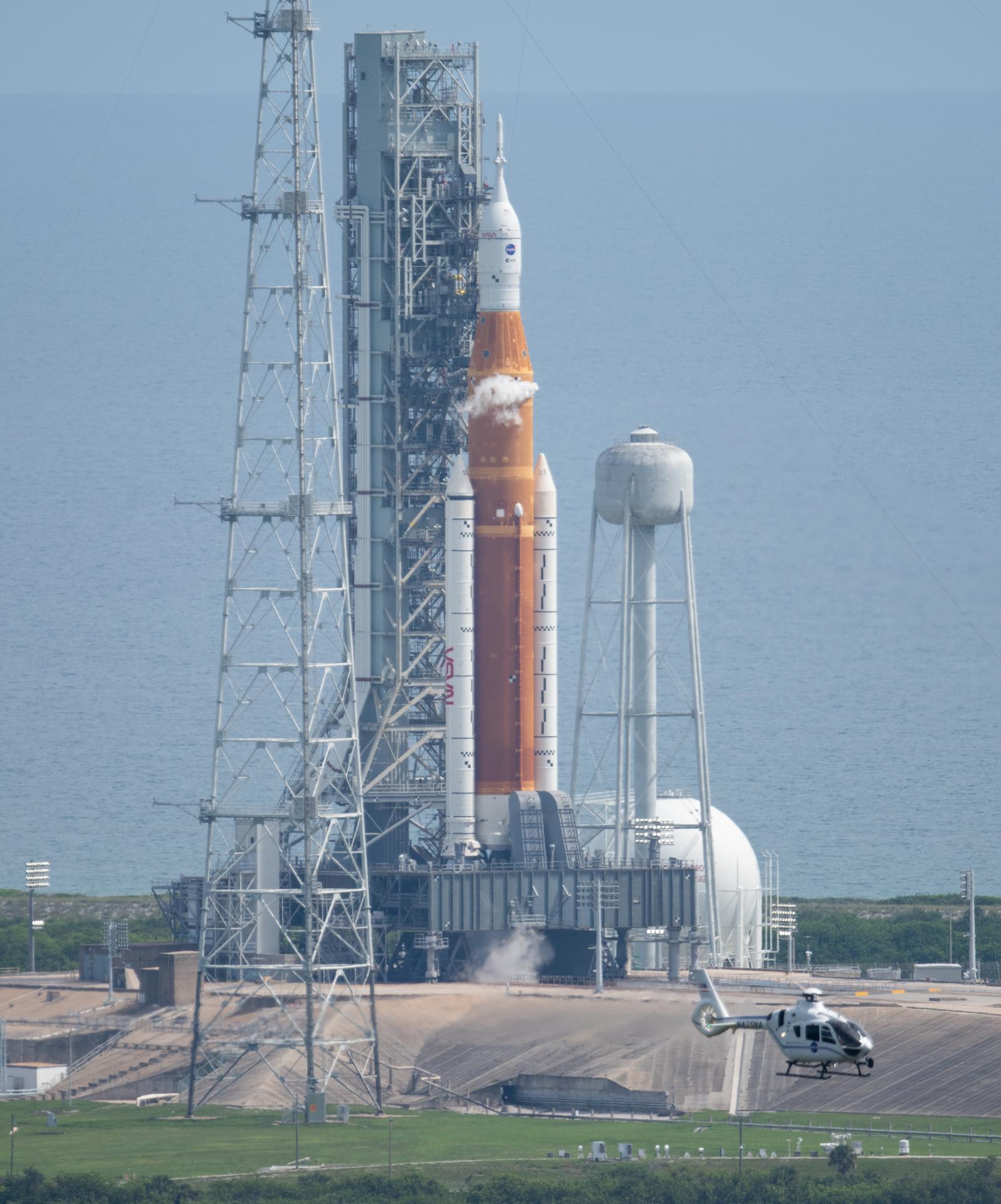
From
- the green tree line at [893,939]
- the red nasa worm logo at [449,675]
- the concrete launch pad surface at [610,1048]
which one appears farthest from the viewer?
the green tree line at [893,939]

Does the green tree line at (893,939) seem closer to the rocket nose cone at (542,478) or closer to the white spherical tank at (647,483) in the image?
the white spherical tank at (647,483)

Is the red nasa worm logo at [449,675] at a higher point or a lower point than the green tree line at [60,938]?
higher

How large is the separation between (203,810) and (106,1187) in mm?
18574

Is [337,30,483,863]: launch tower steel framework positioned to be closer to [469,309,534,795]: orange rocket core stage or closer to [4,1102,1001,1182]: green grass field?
[469,309,534,795]: orange rocket core stage

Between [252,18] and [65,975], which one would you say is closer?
[252,18]

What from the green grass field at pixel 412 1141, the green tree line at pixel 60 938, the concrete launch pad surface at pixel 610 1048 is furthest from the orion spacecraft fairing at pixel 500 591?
the green tree line at pixel 60 938

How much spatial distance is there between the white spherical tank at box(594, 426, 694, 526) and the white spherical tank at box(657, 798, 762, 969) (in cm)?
1149

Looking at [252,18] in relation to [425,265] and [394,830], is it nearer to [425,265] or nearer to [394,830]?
[425,265]

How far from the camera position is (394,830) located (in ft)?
376

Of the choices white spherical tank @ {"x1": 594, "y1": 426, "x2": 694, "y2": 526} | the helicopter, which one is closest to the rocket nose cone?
white spherical tank @ {"x1": 594, "y1": 426, "x2": 694, "y2": 526}

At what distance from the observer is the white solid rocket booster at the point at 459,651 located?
110875 mm

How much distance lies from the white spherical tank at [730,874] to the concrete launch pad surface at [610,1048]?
10050mm

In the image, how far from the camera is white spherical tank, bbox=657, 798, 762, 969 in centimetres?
11875

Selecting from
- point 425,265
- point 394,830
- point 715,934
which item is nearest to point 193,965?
point 394,830
